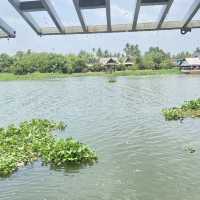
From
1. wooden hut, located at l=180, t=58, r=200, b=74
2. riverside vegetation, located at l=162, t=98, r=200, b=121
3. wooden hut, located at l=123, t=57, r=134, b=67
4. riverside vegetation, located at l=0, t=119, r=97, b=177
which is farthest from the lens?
wooden hut, located at l=123, t=57, r=134, b=67

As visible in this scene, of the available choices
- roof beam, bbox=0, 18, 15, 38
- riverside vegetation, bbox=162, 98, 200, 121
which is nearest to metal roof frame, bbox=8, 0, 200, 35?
roof beam, bbox=0, 18, 15, 38

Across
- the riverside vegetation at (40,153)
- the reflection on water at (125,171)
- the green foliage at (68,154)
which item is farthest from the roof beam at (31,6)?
the green foliage at (68,154)

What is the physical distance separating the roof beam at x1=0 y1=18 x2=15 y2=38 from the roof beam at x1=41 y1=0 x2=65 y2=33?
1.01ft

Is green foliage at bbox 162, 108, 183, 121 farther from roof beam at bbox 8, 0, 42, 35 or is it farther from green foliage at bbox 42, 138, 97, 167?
A: roof beam at bbox 8, 0, 42, 35

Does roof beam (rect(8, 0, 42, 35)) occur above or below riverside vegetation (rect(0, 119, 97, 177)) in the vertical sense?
above

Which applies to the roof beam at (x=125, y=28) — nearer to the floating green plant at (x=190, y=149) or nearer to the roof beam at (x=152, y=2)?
the roof beam at (x=152, y=2)

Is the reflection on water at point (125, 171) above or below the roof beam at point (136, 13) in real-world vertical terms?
below

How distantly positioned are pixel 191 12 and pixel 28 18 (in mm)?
980

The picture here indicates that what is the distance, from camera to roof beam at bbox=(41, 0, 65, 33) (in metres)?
2.24

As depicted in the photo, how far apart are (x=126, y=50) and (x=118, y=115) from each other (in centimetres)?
12154

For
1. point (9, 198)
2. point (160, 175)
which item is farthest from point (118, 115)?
point (9, 198)

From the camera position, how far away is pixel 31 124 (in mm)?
19703

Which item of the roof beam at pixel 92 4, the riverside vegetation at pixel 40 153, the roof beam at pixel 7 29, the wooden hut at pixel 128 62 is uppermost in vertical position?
the roof beam at pixel 92 4

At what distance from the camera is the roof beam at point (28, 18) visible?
2.26m
